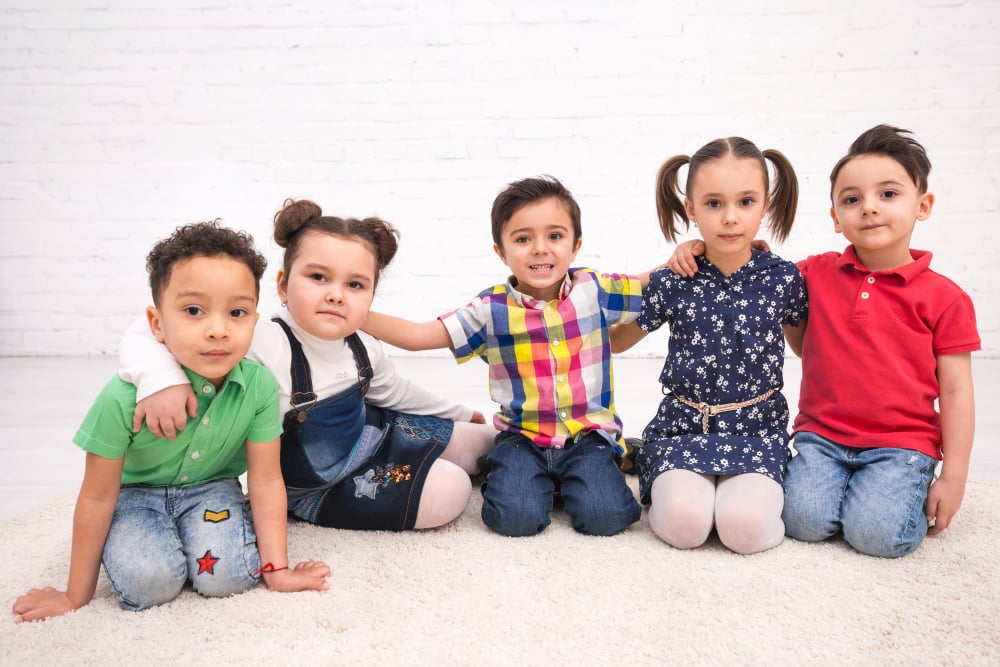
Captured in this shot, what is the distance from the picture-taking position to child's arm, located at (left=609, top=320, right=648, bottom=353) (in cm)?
165

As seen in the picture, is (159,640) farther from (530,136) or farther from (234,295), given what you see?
(530,136)

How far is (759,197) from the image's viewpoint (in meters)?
1.47

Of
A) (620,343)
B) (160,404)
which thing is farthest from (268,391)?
(620,343)

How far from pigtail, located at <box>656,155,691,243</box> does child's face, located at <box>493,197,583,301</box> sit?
0.24m

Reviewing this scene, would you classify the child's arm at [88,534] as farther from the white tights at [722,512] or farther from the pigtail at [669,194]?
the pigtail at [669,194]

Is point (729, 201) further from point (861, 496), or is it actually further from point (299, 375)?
point (299, 375)

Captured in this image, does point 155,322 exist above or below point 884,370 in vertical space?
above

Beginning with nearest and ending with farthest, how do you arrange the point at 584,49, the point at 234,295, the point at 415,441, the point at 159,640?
the point at 159,640
the point at 234,295
the point at 415,441
the point at 584,49

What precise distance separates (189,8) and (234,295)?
2682 mm

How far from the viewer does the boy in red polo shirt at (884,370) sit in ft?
4.50

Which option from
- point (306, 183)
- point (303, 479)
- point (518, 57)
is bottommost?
point (303, 479)

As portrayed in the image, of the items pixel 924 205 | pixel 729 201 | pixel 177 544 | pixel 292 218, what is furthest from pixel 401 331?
pixel 924 205

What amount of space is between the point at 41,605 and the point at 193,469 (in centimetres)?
29

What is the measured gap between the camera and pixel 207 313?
1.15 metres
